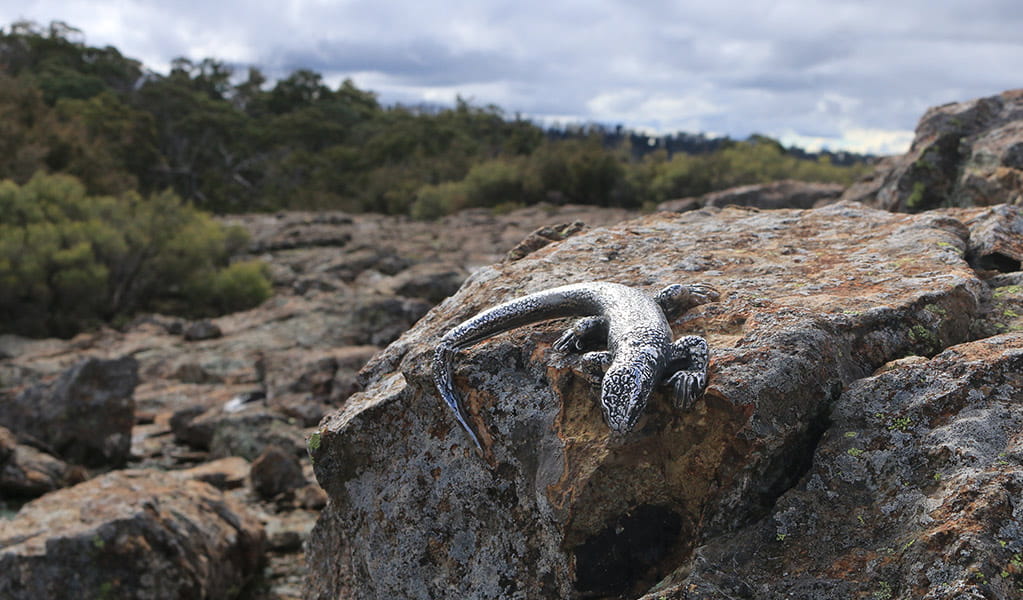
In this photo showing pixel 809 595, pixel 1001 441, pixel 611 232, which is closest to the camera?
pixel 809 595

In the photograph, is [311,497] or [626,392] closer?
[626,392]

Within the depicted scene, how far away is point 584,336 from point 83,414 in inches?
384

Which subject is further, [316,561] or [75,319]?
[75,319]

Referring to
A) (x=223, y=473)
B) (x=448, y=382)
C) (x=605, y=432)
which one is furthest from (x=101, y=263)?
(x=605, y=432)

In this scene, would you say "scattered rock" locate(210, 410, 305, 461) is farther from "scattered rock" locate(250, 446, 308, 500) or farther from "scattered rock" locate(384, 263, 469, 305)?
"scattered rock" locate(384, 263, 469, 305)

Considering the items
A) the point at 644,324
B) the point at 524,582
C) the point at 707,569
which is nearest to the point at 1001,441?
the point at 707,569

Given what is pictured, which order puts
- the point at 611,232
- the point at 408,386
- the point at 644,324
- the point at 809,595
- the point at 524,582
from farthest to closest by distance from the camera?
the point at 611,232, the point at 408,386, the point at 644,324, the point at 524,582, the point at 809,595

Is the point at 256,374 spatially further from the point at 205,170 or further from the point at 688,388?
the point at 205,170

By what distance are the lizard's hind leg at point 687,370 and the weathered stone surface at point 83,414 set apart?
32.6 feet

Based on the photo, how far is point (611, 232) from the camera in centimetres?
598

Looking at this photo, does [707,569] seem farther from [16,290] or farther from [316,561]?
[16,290]

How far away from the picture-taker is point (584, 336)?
167 inches

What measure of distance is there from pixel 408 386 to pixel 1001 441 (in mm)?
2867

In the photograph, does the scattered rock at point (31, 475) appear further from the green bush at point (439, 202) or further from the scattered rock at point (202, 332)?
the green bush at point (439, 202)
